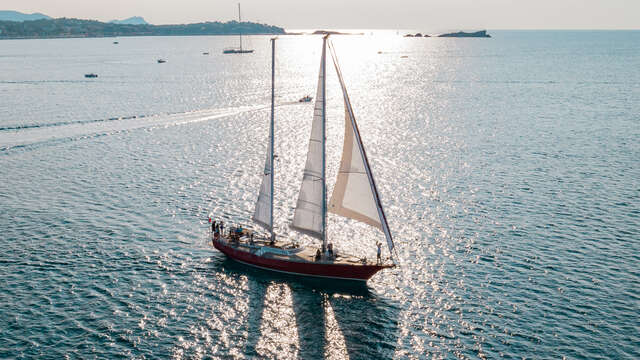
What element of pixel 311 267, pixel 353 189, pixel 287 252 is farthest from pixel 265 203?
pixel 353 189

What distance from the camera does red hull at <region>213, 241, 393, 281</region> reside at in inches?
1829

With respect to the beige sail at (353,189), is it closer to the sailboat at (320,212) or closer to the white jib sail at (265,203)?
the sailboat at (320,212)

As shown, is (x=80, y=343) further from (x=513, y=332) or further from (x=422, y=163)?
(x=422, y=163)

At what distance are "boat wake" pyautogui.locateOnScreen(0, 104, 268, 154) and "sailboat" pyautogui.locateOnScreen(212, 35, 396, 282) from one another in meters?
66.5

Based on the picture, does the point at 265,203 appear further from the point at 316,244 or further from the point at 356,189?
the point at 356,189

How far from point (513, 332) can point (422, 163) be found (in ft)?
166

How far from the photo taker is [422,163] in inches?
3474

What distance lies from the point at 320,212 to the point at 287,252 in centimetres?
540

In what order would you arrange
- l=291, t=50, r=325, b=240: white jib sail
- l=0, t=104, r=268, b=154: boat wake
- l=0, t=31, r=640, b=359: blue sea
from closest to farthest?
l=0, t=31, r=640, b=359: blue sea → l=291, t=50, r=325, b=240: white jib sail → l=0, t=104, r=268, b=154: boat wake

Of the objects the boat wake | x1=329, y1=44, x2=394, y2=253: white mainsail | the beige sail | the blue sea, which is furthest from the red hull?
the boat wake

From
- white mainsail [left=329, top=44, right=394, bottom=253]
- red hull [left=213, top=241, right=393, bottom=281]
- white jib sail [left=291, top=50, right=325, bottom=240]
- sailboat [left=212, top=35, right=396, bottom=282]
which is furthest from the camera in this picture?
red hull [left=213, top=241, right=393, bottom=281]

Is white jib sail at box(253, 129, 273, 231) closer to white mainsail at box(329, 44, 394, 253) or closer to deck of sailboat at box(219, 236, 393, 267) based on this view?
deck of sailboat at box(219, 236, 393, 267)

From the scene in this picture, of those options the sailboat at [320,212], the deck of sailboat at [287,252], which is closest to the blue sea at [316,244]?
the sailboat at [320,212]

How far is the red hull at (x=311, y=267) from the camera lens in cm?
4647
